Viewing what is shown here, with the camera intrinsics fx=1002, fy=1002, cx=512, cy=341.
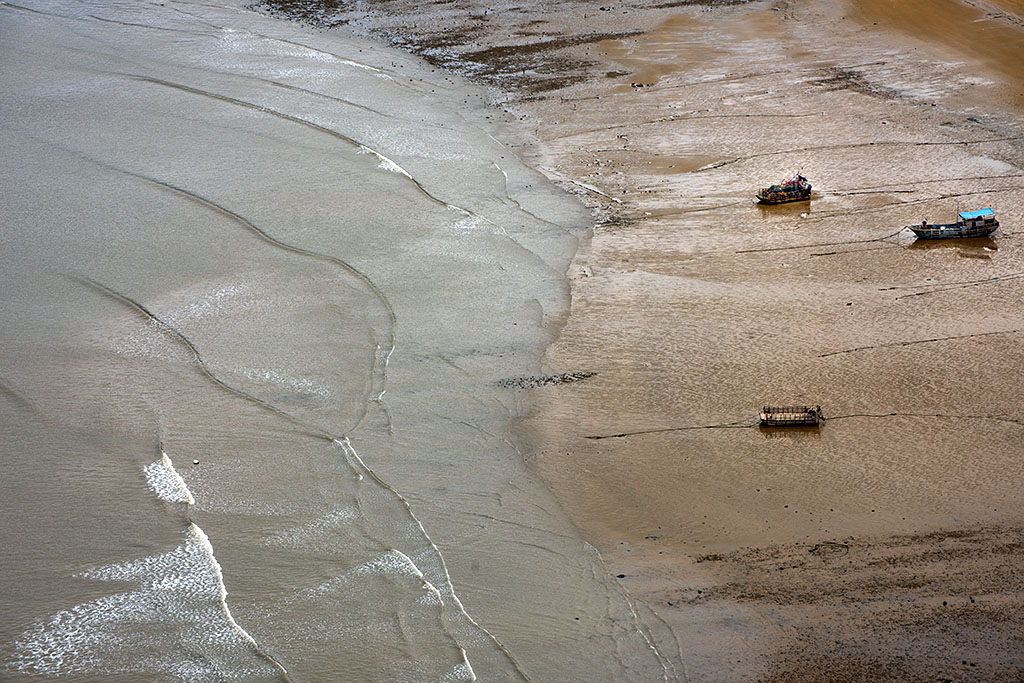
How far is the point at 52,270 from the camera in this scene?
604 inches

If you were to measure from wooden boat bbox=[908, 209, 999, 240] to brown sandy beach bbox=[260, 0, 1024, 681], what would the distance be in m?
0.23

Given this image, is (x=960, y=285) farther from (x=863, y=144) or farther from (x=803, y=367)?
(x=863, y=144)

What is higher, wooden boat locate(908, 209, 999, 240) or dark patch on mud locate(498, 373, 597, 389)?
wooden boat locate(908, 209, 999, 240)

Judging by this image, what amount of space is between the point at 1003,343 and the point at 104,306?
12522 millimetres

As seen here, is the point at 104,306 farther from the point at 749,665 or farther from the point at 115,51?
the point at 115,51

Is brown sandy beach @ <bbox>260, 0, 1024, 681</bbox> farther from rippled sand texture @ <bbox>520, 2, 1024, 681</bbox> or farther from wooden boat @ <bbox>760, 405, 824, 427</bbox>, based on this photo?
wooden boat @ <bbox>760, 405, 824, 427</bbox>

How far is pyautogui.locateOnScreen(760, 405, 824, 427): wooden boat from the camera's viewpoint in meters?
11.9

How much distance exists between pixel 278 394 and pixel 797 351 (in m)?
6.85

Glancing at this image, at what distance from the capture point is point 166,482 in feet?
36.0

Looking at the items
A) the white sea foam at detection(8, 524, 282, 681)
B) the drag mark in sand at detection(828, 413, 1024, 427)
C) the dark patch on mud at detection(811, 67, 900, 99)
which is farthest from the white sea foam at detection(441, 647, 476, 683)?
the dark patch on mud at detection(811, 67, 900, 99)

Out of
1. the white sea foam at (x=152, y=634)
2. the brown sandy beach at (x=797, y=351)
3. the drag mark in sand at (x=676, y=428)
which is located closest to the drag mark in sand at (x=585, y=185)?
the brown sandy beach at (x=797, y=351)

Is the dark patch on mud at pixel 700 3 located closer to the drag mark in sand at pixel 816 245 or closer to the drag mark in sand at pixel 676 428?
the drag mark in sand at pixel 816 245

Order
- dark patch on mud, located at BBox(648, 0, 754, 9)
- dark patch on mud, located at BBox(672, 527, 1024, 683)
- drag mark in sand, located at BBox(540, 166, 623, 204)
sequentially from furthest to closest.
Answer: dark patch on mud, located at BBox(648, 0, 754, 9)
drag mark in sand, located at BBox(540, 166, 623, 204)
dark patch on mud, located at BBox(672, 527, 1024, 683)

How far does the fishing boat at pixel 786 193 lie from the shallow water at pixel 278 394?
3.23 m
